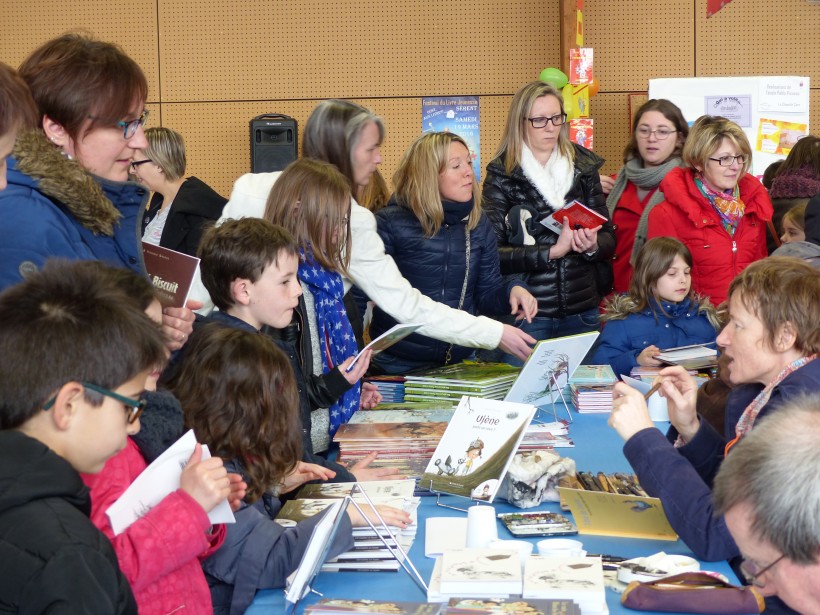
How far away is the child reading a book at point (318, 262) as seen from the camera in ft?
9.08

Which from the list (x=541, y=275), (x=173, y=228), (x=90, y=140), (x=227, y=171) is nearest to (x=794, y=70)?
(x=541, y=275)

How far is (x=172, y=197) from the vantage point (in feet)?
14.7

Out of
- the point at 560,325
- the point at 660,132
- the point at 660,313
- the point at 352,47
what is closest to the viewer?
the point at 660,313

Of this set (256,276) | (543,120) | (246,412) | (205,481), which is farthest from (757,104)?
(205,481)

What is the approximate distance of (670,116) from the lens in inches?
181

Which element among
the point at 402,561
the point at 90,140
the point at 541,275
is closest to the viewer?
the point at 402,561

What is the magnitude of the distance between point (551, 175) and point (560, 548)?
2.57 meters

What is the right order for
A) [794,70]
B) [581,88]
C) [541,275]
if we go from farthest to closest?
[794,70], [581,88], [541,275]

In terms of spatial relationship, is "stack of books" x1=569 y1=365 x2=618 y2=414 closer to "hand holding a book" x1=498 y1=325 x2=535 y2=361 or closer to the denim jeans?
"hand holding a book" x1=498 y1=325 x2=535 y2=361

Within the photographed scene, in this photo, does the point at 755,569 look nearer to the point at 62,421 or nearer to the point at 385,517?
the point at 385,517

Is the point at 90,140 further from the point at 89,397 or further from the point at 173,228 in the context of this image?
the point at 173,228

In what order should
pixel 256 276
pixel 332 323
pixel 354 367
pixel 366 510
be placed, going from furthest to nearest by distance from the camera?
pixel 332 323 < pixel 354 367 < pixel 256 276 < pixel 366 510

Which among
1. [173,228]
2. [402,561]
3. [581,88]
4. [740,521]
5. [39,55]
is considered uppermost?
[581,88]

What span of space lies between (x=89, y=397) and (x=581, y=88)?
4.44 meters
